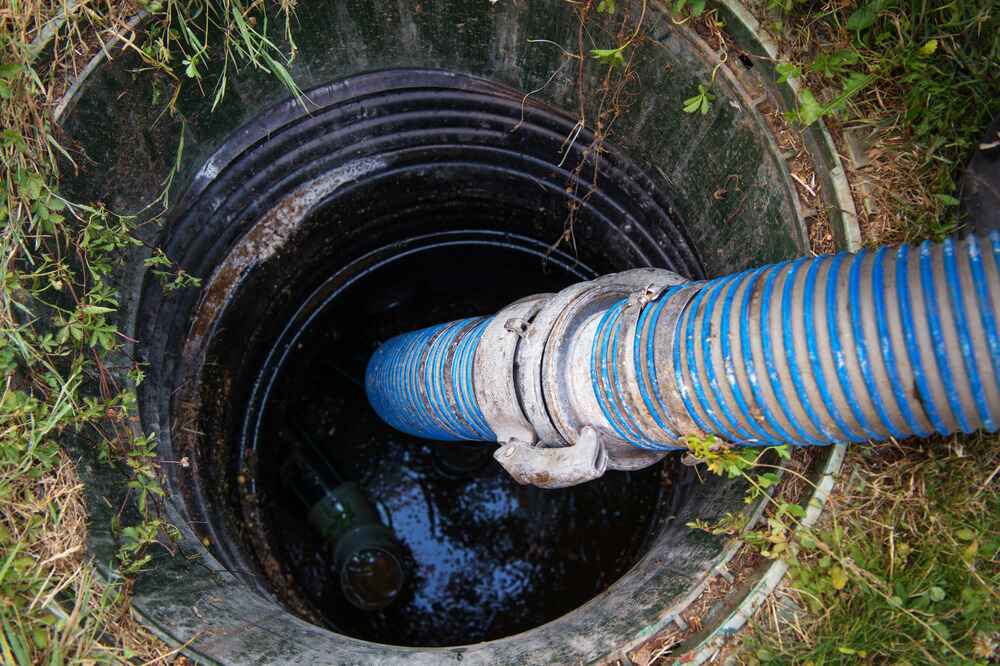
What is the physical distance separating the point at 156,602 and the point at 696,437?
1.86 m

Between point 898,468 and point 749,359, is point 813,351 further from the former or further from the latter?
point 898,468

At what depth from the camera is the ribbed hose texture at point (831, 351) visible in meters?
1.41

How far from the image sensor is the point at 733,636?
7.04 feet

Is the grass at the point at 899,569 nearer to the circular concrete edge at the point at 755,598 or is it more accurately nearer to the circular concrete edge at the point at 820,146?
the circular concrete edge at the point at 755,598

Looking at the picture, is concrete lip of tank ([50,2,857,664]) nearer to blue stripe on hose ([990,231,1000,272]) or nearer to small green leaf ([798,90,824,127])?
small green leaf ([798,90,824,127])

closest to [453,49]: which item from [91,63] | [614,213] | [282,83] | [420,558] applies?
[282,83]

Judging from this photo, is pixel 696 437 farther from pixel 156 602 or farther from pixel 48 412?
pixel 48 412

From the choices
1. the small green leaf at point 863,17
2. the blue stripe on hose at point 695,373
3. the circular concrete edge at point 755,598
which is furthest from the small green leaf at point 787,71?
the circular concrete edge at point 755,598

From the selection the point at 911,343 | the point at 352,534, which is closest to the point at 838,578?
the point at 911,343

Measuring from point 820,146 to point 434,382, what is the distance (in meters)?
1.78

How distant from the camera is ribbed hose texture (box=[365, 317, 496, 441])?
2912mm

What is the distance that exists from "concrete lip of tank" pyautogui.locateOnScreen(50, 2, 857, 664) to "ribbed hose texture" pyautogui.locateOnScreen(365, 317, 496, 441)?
0.84m

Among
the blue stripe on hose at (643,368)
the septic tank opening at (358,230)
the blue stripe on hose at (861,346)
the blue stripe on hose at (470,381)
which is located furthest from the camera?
the blue stripe on hose at (470,381)

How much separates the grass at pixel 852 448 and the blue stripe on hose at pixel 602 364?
1.19ft
